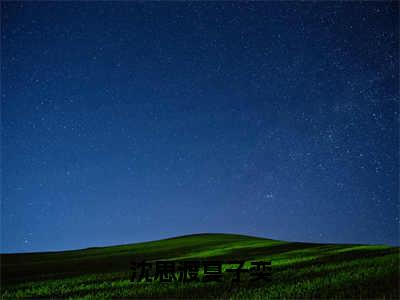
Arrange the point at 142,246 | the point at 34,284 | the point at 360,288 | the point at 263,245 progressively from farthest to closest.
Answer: the point at 142,246
the point at 263,245
the point at 34,284
the point at 360,288

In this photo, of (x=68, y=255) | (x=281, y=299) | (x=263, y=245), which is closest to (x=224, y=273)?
(x=281, y=299)

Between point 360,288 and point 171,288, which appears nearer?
point 360,288

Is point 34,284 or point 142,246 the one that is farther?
point 142,246

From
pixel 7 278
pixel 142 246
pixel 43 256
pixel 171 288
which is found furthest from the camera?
pixel 142 246

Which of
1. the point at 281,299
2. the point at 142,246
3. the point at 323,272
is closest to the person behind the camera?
the point at 281,299

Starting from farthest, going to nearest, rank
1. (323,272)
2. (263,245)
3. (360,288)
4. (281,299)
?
(263,245)
(323,272)
(360,288)
(281,299)

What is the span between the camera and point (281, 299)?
17703 mm

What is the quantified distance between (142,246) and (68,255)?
30.6 ft

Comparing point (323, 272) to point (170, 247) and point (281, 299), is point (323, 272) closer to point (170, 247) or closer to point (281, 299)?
point (281, 299)

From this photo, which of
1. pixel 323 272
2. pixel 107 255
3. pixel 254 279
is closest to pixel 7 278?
pixel 107 255

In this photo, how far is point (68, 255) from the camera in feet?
179

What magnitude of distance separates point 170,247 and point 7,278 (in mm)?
23712

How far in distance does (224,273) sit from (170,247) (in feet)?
105

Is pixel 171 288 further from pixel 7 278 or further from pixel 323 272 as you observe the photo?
pixel 7 278
